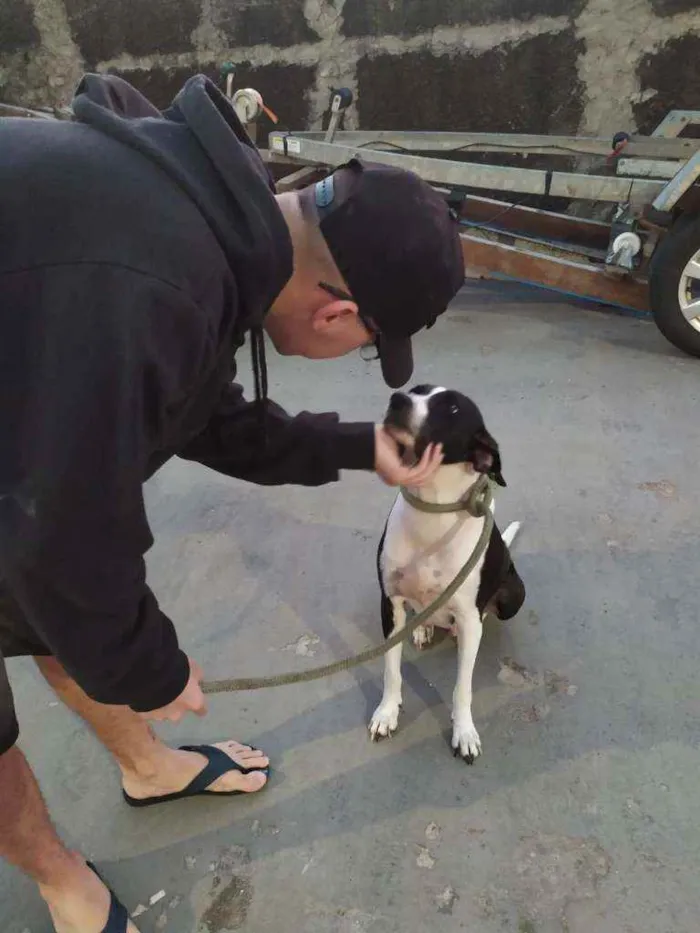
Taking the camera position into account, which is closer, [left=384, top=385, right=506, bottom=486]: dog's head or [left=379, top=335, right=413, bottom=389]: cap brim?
[left=379, top=335, right=413, bottom=389]: cap brim

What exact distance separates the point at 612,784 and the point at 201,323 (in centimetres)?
141

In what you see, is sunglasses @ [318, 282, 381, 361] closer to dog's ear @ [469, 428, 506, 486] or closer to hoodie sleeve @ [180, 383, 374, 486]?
hoodie sleeve @ [180, 383, 374, 486]

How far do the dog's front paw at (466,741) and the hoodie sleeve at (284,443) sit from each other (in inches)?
29.5

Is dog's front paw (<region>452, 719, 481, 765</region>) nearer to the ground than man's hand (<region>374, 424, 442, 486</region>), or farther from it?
nearer to the ground

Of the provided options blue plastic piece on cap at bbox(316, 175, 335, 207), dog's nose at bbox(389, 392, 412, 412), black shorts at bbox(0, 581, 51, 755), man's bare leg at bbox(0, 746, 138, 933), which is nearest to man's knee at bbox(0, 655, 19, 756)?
black shorts at bbox(0, 581, 51, 755)

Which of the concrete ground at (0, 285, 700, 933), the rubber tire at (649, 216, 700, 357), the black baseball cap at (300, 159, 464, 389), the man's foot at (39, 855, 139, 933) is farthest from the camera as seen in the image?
the rubber tire at (649, 216, 700, 357)

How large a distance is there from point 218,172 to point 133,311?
243mm

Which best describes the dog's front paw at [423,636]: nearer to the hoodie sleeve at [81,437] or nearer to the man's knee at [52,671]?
the man's knee at [52,671]

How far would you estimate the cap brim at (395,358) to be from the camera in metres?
1.11

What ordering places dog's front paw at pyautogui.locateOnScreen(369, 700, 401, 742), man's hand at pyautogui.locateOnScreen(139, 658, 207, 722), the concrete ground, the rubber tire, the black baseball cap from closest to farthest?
1. the black baseball cap
2. man's hand at pyautogui.locateOnScreen(139, 658, 207, 722)
3. the concrete ground
4. dog's front paw at pyautogui.locateOnScreen(369, 700, 401, 742)
5. the rubber tire

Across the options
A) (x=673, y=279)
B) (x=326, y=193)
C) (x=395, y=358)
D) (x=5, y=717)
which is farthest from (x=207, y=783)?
(x=673, y=279)

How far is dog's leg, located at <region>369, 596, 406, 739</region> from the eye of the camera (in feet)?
5.63

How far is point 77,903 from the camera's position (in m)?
1.30

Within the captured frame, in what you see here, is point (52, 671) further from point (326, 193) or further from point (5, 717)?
point (326, 193)
